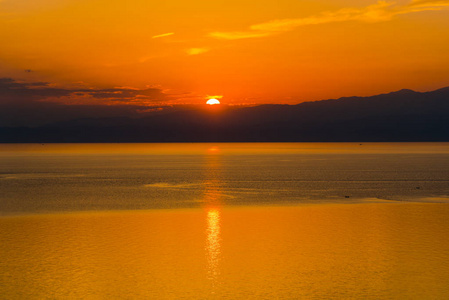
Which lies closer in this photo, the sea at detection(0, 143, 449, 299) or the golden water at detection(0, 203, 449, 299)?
the golden water at detection(0, 203, 449, 299)

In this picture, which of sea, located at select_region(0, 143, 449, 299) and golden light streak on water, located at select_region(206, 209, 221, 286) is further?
golden light streak on water, located at select_region(206, 209, 221, 286)

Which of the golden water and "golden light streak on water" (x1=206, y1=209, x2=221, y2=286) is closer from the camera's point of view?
the golden water

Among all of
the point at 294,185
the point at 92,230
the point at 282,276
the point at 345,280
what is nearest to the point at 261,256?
the point at 282,276

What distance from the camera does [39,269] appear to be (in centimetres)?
2047

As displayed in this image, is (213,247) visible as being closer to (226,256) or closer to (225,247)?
(225,247)

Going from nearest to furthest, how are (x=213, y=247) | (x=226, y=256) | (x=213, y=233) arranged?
(x=226, y=256) → (x=213, y=247) → (x=213, y=233)

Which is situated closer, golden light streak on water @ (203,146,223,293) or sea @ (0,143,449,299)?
sea @ (0,143,449,299)

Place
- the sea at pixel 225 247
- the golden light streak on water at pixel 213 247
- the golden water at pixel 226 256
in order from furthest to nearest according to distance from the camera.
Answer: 1. the golden light streak on water at pixel 213 247
2. the sea at pixel 225 247
3. the golden water at pixel 226 256

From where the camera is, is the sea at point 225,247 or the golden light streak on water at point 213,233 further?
the golden light streak on water at point 213,233

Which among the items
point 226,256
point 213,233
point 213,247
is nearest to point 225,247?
point 213,247

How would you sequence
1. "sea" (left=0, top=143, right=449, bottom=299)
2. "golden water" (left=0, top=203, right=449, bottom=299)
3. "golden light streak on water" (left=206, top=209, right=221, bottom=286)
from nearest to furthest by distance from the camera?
"golden water" (left=0, top=203, right=449, bottom=299) < "sea" (left=0, top=143, right=449, bottom=299) < "golden light streak on water" (left=206, top=209, right=221, bottom=286)

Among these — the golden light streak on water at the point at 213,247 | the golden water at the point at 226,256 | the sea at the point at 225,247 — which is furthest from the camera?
the golden light streak on water at the point at 213,247

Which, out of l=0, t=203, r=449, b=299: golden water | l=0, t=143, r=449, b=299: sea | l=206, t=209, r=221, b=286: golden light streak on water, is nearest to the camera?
l=0, t=203, r=449, b=299: golden water

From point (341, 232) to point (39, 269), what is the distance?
15158mm
